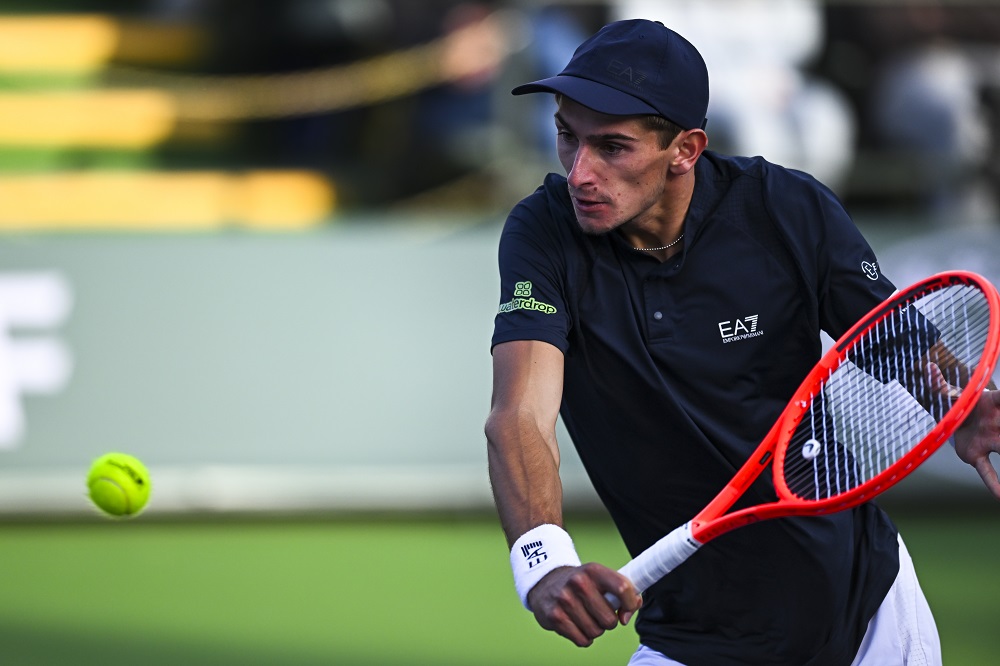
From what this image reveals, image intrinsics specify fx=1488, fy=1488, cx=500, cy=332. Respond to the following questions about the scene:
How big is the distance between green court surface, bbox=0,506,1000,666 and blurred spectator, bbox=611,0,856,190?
82.9 inches

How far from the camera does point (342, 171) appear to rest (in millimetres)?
10641

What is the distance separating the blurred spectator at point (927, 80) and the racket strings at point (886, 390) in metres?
5.10

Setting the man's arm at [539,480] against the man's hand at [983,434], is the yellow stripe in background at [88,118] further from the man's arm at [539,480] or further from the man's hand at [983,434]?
the man's hand at [983,434]

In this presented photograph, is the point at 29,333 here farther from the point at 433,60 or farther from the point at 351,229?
the point at 433,60

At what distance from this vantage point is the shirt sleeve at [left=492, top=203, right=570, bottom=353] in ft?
10.1

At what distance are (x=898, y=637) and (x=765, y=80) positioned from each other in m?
5.33

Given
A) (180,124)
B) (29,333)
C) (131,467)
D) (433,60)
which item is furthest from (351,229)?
(180,124)

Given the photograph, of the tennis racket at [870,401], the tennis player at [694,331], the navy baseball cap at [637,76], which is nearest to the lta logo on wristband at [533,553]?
the tennis racket at [870,401]

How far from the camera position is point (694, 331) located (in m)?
3.24

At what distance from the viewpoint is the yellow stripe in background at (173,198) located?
986 centimetres

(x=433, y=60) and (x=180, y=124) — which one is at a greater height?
(x=180, y=124)

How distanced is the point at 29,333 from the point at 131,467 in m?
2.84

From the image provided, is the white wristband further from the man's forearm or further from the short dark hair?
the short dark hair

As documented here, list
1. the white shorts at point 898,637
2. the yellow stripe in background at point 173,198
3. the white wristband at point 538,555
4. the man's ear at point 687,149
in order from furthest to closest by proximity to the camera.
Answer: the yellow stripe in background at point 173,198
the white shorts at point 898,637
the man's ear at point 687,149
the white wristband at point 538,555
